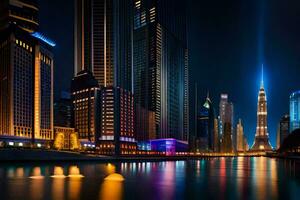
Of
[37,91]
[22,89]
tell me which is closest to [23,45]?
[22,89]

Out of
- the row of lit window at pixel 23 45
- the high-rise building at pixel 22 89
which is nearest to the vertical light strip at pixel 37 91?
the high-rise building at pixel 22 89

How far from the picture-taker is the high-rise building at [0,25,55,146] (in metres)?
172

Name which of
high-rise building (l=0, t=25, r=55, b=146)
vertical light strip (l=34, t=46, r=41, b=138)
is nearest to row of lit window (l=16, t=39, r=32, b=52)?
high-rise building (l=0, t=25, r=55, b=146)

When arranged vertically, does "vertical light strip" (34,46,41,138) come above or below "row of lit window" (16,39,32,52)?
below

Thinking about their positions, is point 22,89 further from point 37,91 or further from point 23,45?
point 23,45

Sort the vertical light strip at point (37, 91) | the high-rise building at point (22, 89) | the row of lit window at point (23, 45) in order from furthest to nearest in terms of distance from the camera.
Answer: the vertical light strip at point (37, 91)
the row of lit window at point (23, 45)
the high-rise building at point (22, 89)

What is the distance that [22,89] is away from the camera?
600ft

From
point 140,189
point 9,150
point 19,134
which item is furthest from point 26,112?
point 140,189

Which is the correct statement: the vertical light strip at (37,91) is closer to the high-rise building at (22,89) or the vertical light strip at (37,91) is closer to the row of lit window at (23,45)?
the high-rise building at (22,89)

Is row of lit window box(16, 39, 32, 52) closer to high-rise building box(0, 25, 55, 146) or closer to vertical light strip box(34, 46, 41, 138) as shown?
high-rise building box(0, 25, 55, 146)

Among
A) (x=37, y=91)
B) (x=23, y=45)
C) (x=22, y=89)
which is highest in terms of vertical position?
(x=23, y=45)

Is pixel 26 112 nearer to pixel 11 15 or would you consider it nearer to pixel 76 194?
pixel 11 15

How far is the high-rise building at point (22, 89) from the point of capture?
172125 millimetres

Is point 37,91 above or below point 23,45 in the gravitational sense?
below
